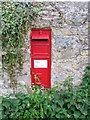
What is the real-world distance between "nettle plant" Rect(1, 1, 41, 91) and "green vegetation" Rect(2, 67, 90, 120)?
51 cm

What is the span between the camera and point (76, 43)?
13.4ft

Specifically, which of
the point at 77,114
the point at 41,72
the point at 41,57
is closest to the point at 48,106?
the point at 77,114

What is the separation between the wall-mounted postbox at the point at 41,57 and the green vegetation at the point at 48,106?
0.34 meters

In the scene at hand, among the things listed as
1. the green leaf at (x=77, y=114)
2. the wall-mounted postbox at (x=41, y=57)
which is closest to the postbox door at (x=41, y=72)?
the wall-mounted postbox at (x=41, y=57)

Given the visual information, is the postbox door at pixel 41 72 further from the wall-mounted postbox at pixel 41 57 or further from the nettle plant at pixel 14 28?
the nettle plant at pixel 14 28

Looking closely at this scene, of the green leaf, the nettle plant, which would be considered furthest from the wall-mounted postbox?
the green leaf

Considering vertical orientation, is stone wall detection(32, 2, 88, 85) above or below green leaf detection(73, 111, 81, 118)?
above

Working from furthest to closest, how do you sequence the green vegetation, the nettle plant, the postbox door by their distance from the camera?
1. the postbox door
2. the nettle plant
3. the green vegetation

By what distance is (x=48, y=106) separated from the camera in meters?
3.62

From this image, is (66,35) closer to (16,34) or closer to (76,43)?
(76,43)

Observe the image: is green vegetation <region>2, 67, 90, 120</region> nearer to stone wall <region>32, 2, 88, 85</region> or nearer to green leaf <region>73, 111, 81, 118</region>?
green leaf <region>73, 111, 81, 118</region>

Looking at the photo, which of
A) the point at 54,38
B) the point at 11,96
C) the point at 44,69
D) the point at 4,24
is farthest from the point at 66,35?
the point at 11,96

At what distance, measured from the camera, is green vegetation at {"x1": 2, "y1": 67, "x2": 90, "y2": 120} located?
143 inches

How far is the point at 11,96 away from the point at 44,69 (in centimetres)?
57
